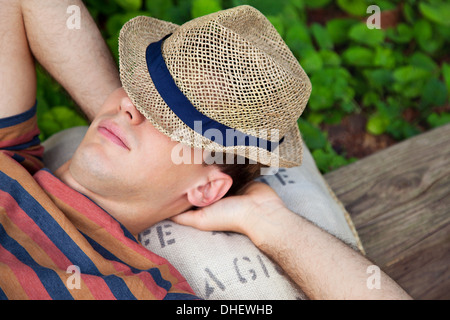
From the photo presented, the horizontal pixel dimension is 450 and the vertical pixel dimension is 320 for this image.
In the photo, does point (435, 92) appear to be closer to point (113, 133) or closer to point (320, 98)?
point (320, 98)

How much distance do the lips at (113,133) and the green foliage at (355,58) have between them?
1366mm

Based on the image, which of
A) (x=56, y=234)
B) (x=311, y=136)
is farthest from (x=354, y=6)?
(x=56, y=234)

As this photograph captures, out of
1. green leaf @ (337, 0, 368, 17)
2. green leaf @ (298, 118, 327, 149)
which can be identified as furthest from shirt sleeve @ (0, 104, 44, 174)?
green leaf @ (337, 0, 368, 17)

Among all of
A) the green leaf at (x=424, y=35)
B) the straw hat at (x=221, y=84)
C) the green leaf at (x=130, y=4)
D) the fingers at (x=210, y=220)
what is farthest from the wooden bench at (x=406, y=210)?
the green leaf at (x=130, y=4)

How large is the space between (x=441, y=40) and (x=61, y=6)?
333cm

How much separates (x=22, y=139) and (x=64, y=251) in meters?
0.63

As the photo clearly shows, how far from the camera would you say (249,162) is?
2002mm

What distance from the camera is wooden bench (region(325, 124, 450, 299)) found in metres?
2.36

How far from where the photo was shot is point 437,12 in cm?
378

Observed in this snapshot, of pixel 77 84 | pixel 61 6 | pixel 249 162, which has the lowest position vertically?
pixel 249 162

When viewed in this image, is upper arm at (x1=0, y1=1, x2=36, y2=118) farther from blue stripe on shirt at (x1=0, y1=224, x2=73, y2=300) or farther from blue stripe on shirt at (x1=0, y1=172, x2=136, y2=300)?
blue stripe on shirt at (x1=0, y1=224, x2=73, y2=300)

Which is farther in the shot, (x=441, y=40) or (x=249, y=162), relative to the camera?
(x=441, y=40)

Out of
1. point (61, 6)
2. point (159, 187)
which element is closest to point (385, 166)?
point (159, 187)
